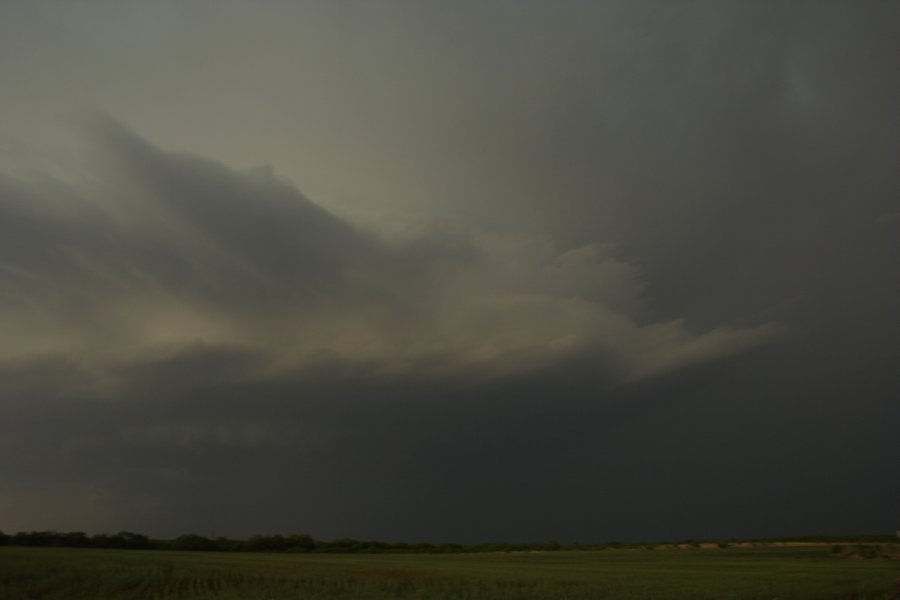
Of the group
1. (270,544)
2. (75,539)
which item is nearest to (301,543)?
(270,544)

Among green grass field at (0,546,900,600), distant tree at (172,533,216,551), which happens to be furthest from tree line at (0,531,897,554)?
green grass field at (0,546,900,600)

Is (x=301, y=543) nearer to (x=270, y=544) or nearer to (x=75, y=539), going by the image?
(x=270, y=544)

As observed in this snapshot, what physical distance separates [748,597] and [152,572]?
50.3 m

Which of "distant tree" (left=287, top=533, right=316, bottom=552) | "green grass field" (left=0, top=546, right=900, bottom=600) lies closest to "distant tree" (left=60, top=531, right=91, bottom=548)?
"distant tree" (left=287, top=533, right=316, bottom=552)

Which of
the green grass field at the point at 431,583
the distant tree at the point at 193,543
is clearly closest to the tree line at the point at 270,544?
the distant tree at the point at 193,543

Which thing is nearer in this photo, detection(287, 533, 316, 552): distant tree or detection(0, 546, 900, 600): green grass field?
detection(0, 546, 900, 600): green grass field

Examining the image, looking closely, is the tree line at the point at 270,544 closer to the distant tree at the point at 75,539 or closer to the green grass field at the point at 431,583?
the distant tree at the point at 75,539

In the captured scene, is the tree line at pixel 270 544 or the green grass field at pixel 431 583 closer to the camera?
the green grass field at pixel 431 583

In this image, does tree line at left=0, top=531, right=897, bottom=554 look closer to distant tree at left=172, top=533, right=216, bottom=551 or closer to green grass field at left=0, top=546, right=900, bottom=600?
distant tree at left=172, top=533, right=216, bottom=551

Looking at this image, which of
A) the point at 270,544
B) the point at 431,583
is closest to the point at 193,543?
the point at 270,544

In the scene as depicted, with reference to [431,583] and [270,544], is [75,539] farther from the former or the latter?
[431,583]

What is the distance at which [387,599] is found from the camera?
3969cm

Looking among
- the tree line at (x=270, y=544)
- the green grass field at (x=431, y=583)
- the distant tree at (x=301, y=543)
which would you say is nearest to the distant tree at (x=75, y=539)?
the tree line at (x=270, y=544)

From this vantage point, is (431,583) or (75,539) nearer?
(431,583)
